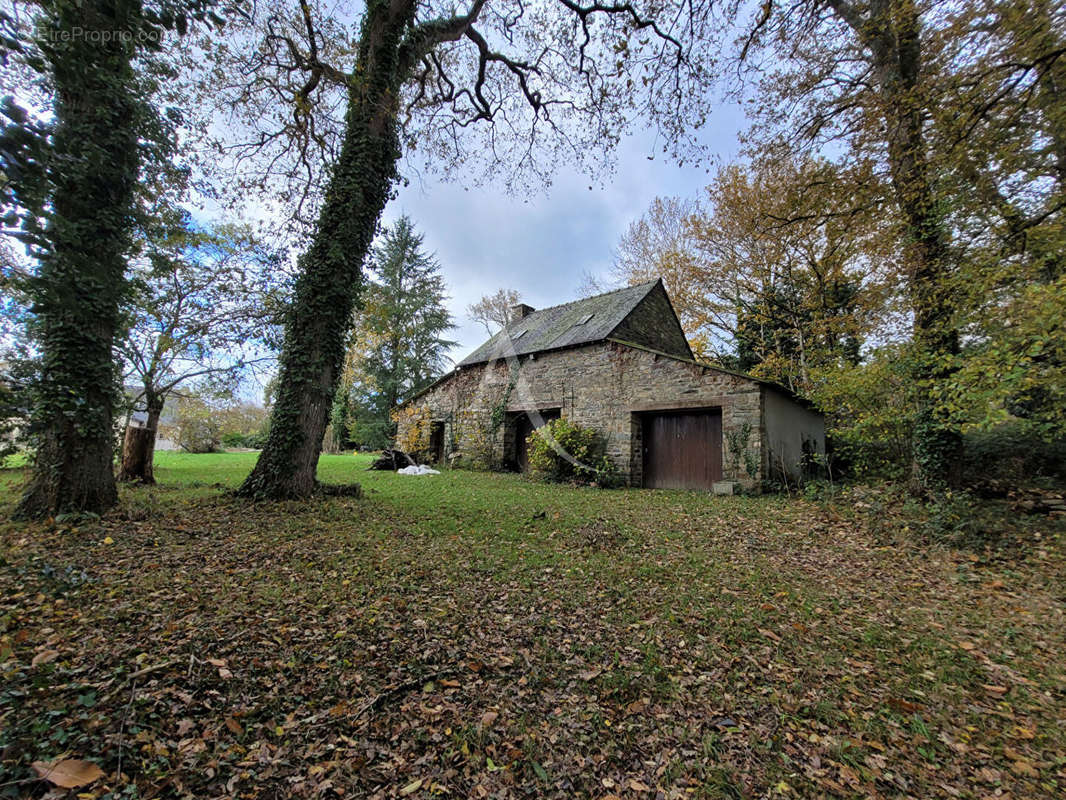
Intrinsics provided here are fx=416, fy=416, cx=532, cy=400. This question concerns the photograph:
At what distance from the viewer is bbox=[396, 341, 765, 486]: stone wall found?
355 inches

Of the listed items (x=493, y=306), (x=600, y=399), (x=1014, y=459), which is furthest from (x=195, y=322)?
(x=493, y=306)

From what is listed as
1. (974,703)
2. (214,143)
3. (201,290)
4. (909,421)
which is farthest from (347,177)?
(909,421)

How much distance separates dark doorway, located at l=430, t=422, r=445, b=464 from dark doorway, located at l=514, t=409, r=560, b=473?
10.9 feet

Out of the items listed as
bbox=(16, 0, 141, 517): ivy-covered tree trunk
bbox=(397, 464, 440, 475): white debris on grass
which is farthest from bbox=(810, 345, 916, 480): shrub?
bbox=(397, 464, 440, 475): white debris on grass

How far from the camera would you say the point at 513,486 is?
9.98 m

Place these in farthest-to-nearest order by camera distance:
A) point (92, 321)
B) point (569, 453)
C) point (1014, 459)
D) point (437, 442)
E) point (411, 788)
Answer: point (437, 442) → point (569, 453) → point (1014, 459) → point (92, 321) → point (411, 788)

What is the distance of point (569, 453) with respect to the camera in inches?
434

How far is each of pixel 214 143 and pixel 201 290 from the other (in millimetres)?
2635

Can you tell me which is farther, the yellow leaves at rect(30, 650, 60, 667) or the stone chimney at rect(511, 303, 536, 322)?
the stone chimney at rect(511, 303, 536, 322)

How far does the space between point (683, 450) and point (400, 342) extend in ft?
58.7

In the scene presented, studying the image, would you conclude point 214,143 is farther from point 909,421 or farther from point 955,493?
point 909,421

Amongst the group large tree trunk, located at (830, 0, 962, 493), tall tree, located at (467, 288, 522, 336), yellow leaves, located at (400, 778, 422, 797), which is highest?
tall tree, located at (467, 288, 522, 336)

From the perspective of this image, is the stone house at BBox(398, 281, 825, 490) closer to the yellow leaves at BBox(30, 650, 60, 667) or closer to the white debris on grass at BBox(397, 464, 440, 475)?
the white debris on grass at BBox(397, 464, 440, 475)

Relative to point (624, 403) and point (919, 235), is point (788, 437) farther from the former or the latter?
point (919, 235)
